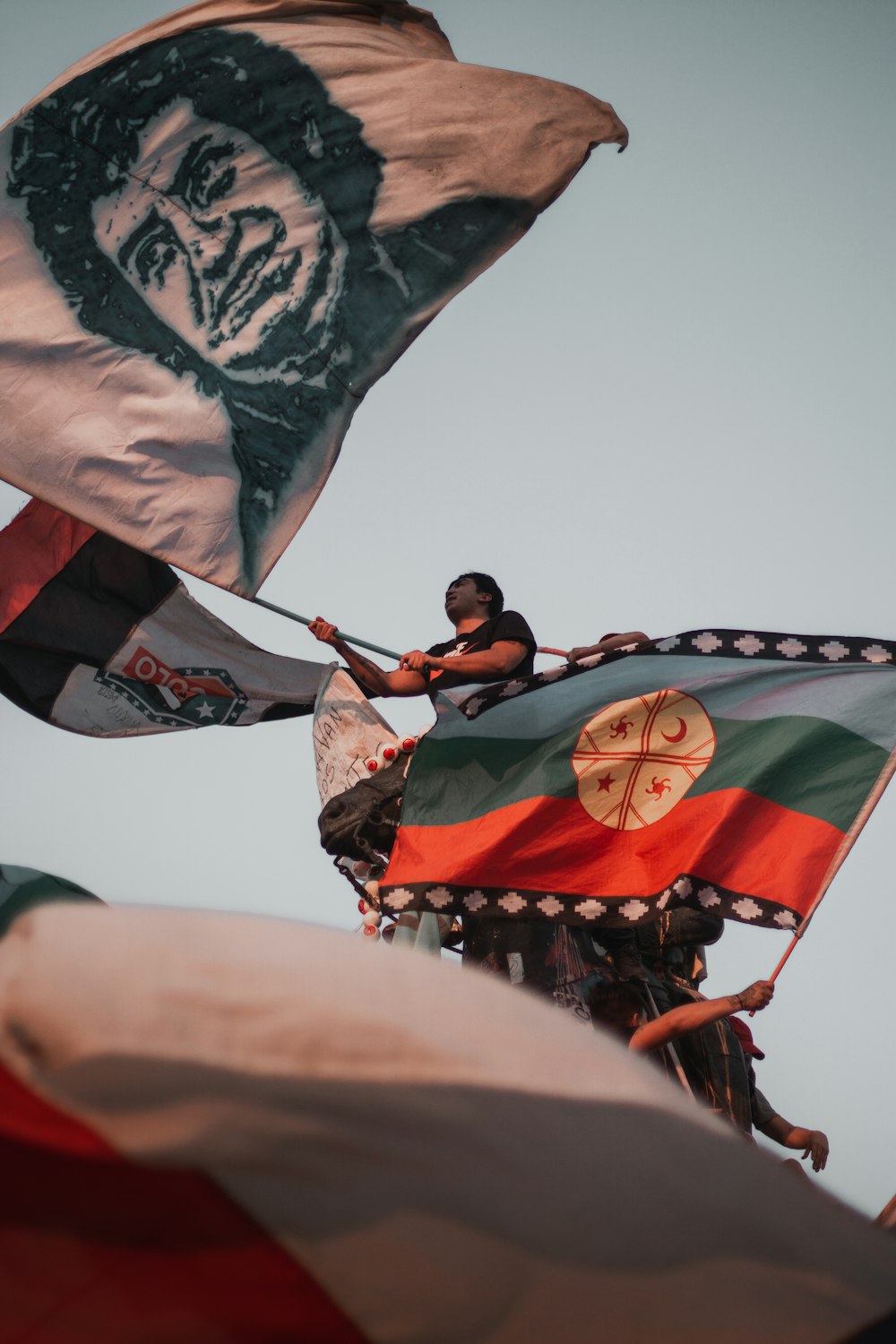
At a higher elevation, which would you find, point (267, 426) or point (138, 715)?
point (267, 426)

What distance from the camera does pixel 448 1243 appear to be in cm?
206

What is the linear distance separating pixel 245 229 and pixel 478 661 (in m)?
3.05

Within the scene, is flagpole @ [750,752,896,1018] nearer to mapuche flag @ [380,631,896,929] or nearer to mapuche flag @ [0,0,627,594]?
mapuche flag @ [380,631,896,929]

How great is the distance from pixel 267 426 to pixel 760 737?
133 inches

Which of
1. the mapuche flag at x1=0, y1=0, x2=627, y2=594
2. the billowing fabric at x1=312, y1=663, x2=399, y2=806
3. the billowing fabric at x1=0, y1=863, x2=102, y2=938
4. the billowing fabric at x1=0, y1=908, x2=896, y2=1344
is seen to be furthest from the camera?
the billowing fabric at x1=312, y1=663, x2=399, y2=806

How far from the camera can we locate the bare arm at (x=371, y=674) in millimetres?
8578

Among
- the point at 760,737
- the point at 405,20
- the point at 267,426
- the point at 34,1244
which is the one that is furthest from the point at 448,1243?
the point at 405,20

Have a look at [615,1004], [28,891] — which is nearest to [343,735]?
[615,1004]

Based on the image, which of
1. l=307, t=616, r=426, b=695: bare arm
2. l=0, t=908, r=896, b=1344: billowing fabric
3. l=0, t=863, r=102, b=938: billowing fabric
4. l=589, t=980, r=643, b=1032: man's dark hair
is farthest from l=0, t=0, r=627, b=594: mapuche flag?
l=0, t=908, r=896, b=1344: billowing fabric

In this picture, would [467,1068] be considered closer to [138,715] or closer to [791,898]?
[791,898]

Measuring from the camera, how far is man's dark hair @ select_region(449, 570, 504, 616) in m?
9.59

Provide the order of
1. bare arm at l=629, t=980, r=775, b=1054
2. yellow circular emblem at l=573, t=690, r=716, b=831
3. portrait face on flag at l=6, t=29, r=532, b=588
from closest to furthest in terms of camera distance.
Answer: bare arm at l=629, t=980, r=775, b=1054, yellow circular emblem at l=573, t=690, r=716, b=831, portrait face on flag at l=6, t=29, r=532, b=588

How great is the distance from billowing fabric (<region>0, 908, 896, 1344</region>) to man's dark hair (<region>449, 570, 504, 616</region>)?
7474mm

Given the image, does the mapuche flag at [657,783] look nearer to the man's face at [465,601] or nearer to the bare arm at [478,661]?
the bare arm at [478,661]
